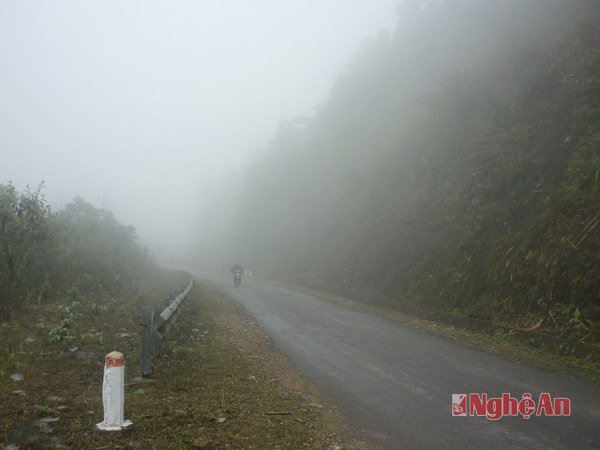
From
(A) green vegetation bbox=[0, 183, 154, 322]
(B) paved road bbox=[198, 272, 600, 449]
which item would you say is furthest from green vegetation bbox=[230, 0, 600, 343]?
(A) green vegetation bbox=[0, 183, 154, 322]

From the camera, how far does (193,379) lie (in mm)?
5965

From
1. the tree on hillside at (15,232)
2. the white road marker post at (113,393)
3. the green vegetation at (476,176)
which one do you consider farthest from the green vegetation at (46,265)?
the green vegetation at (476,176)

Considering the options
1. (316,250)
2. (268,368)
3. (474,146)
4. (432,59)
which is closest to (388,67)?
(432,59)

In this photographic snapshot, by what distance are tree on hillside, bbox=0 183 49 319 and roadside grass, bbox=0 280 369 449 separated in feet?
2.96

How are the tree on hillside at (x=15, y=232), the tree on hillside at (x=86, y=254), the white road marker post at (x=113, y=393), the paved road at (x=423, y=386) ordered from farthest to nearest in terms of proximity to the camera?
the tree on hillside at (x=86, y=254)
the tree on hillside at (x=15, y=232)
the paved road at (x=423, y=386)
the white road marker post at (x=113, y=393)

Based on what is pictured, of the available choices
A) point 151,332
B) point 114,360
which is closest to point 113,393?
point 114,360

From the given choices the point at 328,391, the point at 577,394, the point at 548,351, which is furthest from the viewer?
the point at 548,351

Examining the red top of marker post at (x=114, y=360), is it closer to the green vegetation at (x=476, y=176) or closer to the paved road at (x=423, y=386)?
the paved road at (x=423, y=386)

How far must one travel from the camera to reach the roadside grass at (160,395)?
4.04m

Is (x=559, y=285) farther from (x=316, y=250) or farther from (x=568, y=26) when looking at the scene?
(x=316, y=250)

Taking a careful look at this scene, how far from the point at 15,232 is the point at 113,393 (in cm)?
731

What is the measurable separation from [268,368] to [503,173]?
1101 centimetres

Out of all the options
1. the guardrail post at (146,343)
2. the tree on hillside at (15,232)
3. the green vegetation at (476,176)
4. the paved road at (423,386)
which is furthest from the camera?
the green vegetation at (476,176)

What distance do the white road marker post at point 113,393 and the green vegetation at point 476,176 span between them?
25.3 ft
